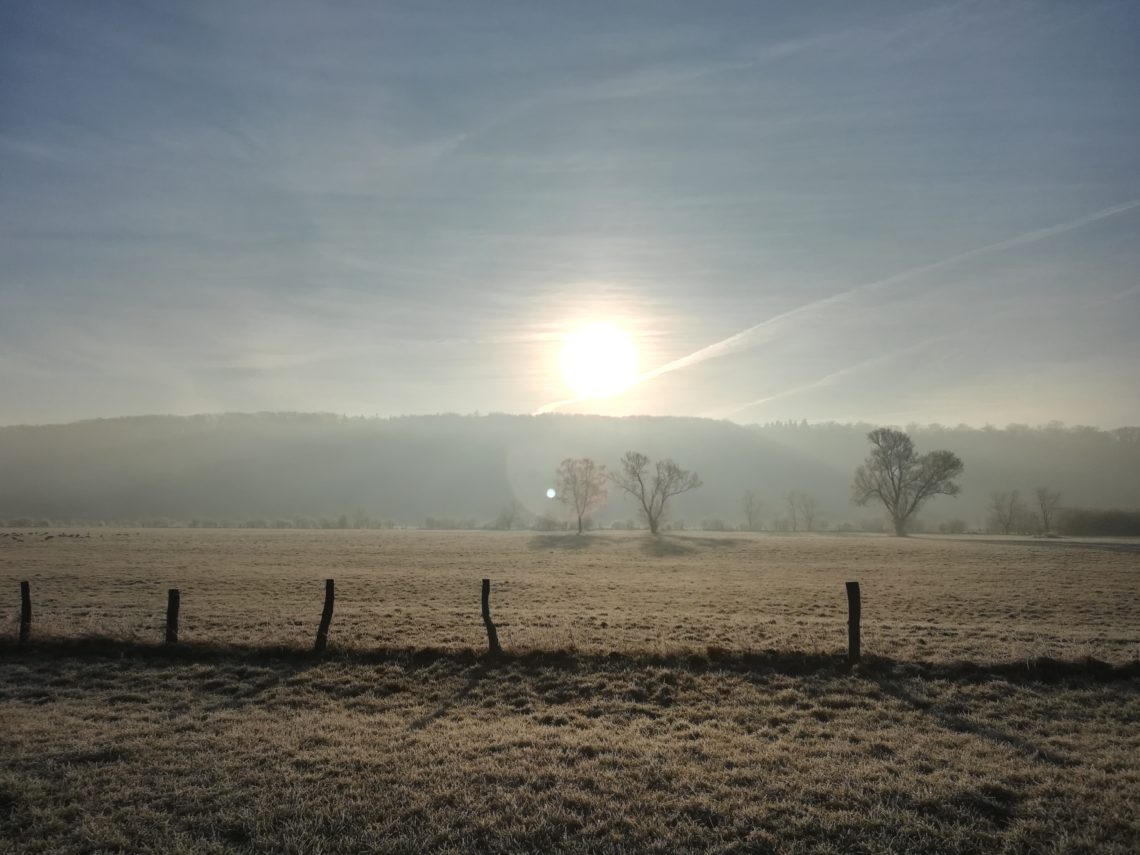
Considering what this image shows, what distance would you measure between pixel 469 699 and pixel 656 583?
1012 inches

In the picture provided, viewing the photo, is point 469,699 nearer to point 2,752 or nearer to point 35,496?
point 2,752

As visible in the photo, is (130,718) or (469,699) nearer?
(130,718)

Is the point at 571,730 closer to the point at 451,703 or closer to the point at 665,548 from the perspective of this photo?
the point at 451,703

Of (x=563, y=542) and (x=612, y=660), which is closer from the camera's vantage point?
(x=612, y=660)

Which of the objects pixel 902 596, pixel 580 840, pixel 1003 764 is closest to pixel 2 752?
pixel 580 840

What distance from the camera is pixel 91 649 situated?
1748 cm

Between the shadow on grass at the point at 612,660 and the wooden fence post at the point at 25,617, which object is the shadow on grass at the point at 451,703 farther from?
the wooden fence post at the point at 25,617

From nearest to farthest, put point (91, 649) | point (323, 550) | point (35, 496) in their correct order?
point (91, 649), point (323, 550), point (35, 496)

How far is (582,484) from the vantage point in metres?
104

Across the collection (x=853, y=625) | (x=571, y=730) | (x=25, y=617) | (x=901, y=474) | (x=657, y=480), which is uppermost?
(x=901, y=474)

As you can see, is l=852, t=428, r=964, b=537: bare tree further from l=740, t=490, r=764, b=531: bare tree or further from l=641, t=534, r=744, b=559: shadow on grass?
l=740, t=490, r=764, b=531: bare tree

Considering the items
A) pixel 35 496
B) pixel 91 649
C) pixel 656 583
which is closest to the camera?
pixel 91 649

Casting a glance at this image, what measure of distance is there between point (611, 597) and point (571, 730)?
64.3ft

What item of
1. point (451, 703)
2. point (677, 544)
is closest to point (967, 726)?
point (451, 703)
